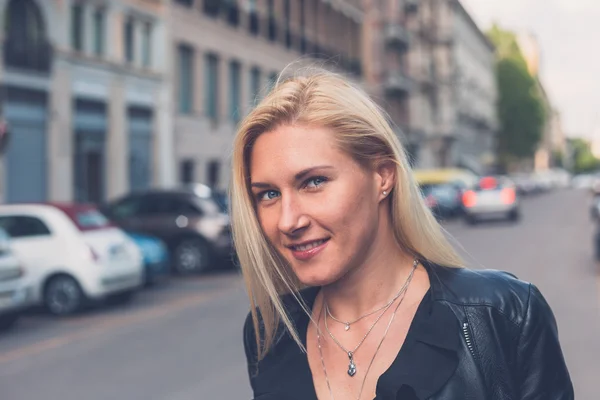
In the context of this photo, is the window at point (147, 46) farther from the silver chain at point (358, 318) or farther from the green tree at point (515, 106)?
the green tree at point (515, 106)

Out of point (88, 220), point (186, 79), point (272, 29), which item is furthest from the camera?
point (272, 29)

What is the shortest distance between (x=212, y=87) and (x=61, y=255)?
2151 centimetres

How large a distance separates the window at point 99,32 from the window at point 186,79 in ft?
15.8

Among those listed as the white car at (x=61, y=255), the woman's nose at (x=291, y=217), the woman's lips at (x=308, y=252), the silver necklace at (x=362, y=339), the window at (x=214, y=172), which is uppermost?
the window at (x=214, y=172)

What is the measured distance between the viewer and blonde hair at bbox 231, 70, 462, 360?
2.12 m

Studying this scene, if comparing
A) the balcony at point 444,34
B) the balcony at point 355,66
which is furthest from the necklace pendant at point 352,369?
the balcony at point 444,34

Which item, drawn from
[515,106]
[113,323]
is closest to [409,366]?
[113,323]

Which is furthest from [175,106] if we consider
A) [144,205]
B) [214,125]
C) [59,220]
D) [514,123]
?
[514,123]

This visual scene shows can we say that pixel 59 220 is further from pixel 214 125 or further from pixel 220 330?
pixel 214 125

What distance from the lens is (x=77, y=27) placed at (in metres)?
25.9

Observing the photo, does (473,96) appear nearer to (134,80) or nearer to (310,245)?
(134,80)

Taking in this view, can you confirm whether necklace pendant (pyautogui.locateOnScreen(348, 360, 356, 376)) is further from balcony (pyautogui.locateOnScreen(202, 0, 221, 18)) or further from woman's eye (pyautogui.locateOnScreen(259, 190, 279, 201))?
balcony (pyautogui.locateOnScreen(202, 0, 221, 18))

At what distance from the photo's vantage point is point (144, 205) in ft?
64.7

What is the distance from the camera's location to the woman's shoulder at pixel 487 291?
202cm
